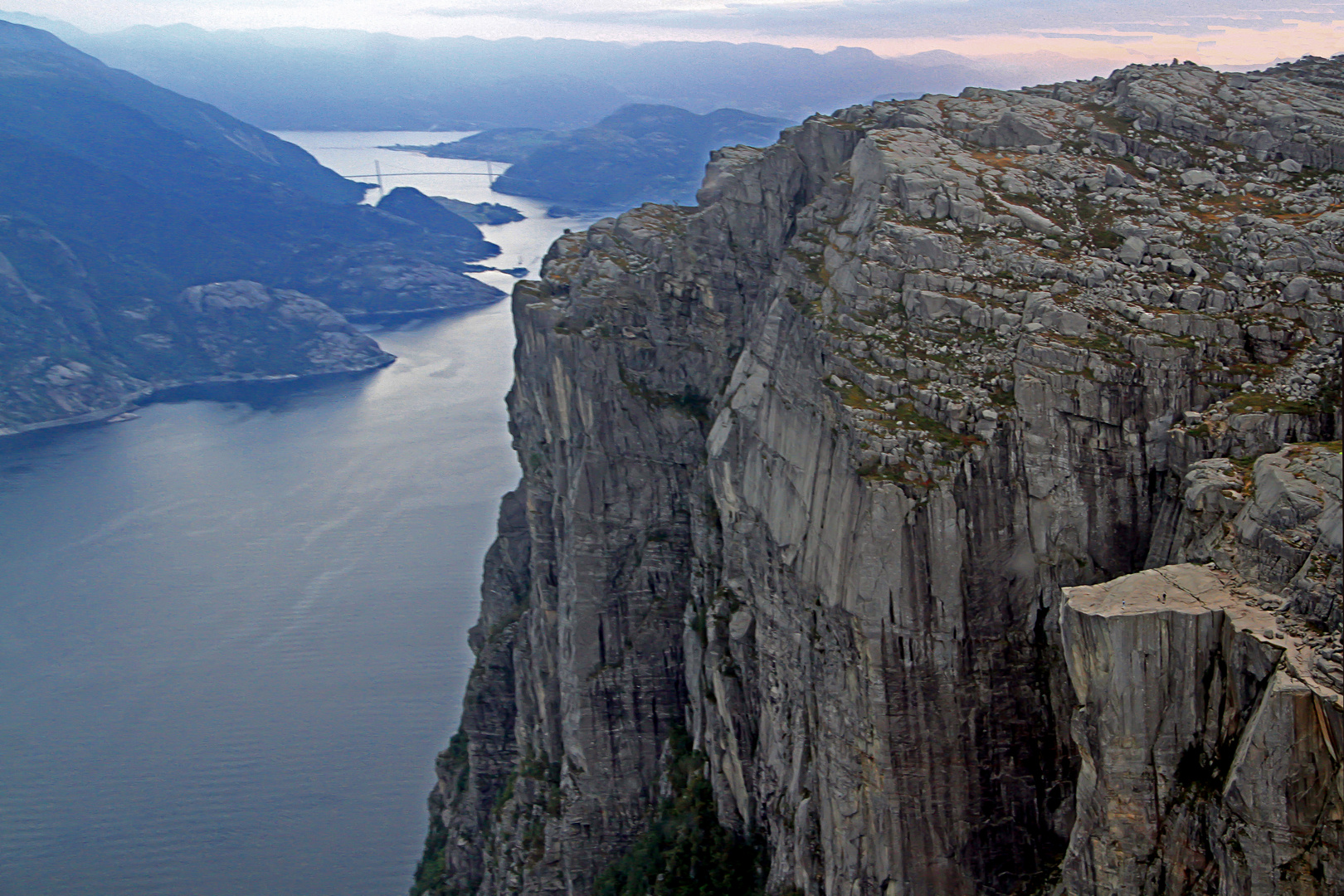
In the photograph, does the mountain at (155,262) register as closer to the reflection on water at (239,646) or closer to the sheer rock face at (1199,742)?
the reflection on water at (239,646)

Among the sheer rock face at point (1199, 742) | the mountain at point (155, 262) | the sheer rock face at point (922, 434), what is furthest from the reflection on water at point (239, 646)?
the sheer rock face at point (1199, 742)

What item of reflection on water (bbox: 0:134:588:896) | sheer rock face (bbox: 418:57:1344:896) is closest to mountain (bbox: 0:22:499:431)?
reflection on water (bbox: 0:134:588:896)

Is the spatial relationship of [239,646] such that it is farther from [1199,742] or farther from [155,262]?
[155,262]

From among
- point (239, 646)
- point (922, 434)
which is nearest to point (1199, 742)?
point (922, 434)

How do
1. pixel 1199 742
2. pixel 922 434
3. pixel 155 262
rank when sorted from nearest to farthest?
1. pixel 1199 742
2. pixel 922 434
3. pixel 155 262

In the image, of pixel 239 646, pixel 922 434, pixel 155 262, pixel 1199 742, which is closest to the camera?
pixel 1199 742
